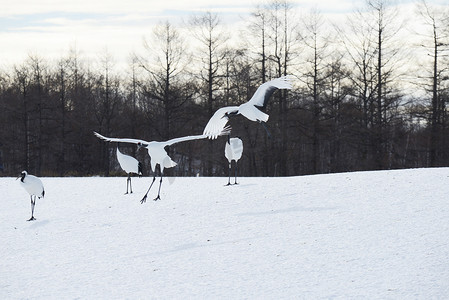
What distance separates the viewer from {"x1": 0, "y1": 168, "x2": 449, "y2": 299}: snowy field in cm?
850

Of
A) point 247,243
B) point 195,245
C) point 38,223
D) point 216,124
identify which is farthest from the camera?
point 216,124

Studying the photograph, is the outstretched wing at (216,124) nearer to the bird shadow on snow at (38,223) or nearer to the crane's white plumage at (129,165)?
the crane's white plumage at (129,165)

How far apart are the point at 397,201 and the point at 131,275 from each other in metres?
5.98

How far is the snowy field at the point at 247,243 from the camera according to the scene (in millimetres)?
8500

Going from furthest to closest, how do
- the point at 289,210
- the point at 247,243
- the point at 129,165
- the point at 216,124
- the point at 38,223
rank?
the point at 129,165
the point at 216,124
the point at 38,223
the point at 289,210
the point at 247,243

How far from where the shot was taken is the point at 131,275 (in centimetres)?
968

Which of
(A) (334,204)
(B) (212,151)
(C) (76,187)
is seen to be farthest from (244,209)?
(B) (212,151)

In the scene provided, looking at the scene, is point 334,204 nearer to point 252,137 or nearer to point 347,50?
point 347,50

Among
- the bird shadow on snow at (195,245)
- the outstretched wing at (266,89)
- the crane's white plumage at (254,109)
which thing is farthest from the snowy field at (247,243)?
the outstretched wing at (266,89)

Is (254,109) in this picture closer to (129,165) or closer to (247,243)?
(129,165)

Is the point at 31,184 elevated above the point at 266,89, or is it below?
below

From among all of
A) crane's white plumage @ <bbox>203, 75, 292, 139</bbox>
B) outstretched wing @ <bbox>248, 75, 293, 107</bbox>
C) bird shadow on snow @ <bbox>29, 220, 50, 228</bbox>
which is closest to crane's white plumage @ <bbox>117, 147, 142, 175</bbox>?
bird shadow on snow @ <bbox>29, 220, 50, 228</bbox>

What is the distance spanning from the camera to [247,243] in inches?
421

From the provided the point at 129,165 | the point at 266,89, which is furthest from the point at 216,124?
the point at 129,165
